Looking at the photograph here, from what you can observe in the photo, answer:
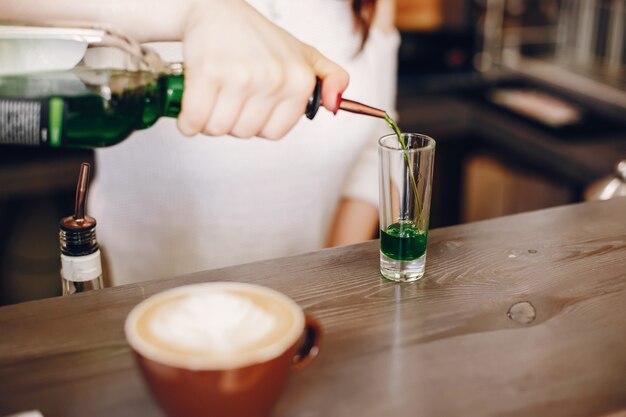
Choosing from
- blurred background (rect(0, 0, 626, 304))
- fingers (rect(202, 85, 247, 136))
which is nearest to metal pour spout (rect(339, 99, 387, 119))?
fingers (rect(202, 85, 247, 136))

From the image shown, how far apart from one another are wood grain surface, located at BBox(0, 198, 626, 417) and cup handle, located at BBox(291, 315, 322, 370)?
0.04 metres

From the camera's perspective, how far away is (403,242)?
93 cm

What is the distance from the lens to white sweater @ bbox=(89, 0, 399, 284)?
4.63 feet

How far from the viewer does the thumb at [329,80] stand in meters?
0.89

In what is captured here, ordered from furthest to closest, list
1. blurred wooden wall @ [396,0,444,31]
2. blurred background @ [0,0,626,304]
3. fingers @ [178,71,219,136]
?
blurred wooden wall @ [396,0,444,31], blurred background @ [0,0,626,304], fingers @ [178,71,219,136]

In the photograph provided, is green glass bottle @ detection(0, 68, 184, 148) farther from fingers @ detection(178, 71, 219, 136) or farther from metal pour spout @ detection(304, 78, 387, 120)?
metal pour spout @ detection(304, 78, 387, 120)

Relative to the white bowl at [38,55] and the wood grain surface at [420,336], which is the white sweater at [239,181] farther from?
the white bowl at [38,55]

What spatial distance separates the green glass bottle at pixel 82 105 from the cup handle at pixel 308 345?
328 millimetres

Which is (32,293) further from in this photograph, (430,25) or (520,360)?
(520,360)

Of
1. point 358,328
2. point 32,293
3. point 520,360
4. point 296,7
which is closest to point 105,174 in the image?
point 296,7

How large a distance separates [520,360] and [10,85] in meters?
0.60

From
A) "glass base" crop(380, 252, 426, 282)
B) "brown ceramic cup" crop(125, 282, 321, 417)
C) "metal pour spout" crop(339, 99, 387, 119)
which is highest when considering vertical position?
"metal pour spout" crop(339, 99, 387, 119)

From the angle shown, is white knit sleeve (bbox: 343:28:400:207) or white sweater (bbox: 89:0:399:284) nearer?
white sweater (bbox: 89:0:399:284)

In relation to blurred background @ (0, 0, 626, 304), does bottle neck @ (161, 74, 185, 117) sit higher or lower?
higher
